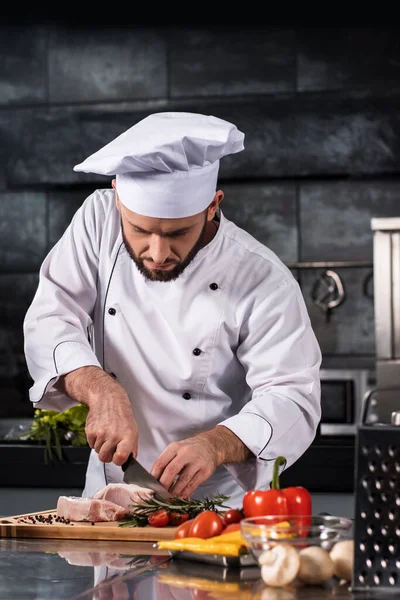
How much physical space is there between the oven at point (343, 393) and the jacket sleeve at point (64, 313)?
2.55 meters

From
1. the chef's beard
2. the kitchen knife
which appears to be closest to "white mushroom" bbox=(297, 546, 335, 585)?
the kitchen knife

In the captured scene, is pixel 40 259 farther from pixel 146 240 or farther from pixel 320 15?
pixel 146 240

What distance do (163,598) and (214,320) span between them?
1116mm

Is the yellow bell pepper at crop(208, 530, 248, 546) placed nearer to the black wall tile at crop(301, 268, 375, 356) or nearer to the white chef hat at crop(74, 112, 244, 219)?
the white chef hat at crop(74, 112, 244, 219)

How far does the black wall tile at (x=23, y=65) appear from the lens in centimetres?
565

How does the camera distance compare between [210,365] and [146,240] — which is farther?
[210,365]

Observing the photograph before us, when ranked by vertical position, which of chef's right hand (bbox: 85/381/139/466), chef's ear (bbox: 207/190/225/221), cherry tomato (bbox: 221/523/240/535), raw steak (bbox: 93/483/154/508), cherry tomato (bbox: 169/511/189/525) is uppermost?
chef's ear (bbox: 207/190/225/221)

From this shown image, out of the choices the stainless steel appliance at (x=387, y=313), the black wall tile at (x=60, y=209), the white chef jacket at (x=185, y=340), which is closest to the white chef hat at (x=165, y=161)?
the white chef jacket at (x=185, y=340)

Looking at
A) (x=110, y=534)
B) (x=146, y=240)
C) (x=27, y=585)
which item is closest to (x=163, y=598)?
(x=27, y=585)

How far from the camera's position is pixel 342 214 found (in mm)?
5312

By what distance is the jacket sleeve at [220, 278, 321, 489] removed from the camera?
2150 millimetres

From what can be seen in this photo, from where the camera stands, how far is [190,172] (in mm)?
2225

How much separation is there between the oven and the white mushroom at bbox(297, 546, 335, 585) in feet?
11.8

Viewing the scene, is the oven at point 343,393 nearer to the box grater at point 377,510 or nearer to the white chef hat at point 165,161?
the white chef hat at point 165,161
